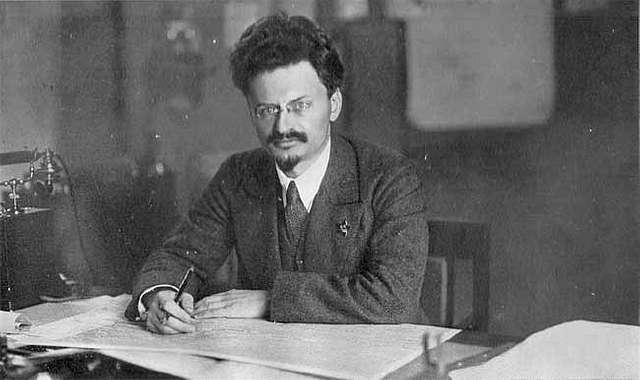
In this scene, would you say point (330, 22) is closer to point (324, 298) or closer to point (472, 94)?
point (472, 94)

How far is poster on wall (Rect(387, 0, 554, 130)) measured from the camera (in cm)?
104

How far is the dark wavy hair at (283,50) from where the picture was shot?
1.16 meters

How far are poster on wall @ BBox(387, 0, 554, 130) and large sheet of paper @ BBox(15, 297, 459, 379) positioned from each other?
301 mm

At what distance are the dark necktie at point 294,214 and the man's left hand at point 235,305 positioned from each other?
99 mm

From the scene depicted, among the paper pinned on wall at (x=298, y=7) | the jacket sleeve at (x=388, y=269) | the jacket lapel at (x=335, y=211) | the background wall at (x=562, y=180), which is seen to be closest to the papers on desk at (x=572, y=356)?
the background wall at (x=562, y=180)

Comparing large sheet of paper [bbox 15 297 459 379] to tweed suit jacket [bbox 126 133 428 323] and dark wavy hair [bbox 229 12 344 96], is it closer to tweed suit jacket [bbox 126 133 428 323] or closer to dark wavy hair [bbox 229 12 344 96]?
tweed suit jacket [bbox 126 133 428 323]

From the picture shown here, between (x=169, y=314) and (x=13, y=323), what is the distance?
0.33 metres

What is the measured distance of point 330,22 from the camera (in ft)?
3.81

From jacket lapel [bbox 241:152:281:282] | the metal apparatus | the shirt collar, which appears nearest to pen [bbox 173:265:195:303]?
jacket lapel [bbox 241:152:281:282]

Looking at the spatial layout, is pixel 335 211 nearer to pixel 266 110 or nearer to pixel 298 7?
pixel 266 110

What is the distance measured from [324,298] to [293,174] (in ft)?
0.63

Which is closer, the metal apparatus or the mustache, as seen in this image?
the mustache

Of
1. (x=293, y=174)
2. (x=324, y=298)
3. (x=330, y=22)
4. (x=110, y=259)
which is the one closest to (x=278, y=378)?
(x=324, y=298)

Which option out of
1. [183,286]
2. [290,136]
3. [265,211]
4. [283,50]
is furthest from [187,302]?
[283,50]
